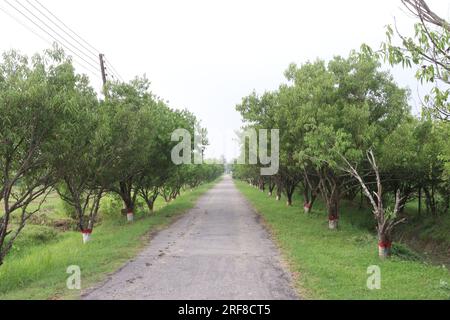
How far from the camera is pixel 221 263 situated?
11578mm

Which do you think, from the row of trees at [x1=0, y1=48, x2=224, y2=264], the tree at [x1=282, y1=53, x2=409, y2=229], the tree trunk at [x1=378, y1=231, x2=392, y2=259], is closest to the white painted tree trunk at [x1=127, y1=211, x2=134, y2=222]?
the row of trees at [x1=0, y1=48, x2=224, y2=264]

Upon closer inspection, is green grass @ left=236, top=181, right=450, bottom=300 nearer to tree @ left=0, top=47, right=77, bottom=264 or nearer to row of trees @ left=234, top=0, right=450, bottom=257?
row of trees @ left=234, top=0, right=450, bottom=257

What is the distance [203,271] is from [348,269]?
3.73 metres

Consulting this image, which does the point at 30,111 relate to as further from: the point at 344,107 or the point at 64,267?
the point at 344,107

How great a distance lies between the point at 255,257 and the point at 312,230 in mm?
6217

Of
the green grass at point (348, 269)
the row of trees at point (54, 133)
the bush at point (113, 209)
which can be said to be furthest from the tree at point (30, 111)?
the bush at point (113, 209)

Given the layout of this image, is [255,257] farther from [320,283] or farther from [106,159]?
[106,159]

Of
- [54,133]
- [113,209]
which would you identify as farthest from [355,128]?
[113,209]

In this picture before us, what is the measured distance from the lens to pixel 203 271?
10539 millimetres

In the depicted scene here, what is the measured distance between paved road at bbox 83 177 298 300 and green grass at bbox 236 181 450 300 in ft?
1.79

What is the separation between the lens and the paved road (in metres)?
8.50

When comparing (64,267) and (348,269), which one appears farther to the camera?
(64,267)

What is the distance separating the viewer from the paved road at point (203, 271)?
8.50 m
